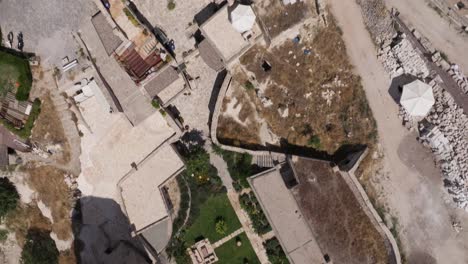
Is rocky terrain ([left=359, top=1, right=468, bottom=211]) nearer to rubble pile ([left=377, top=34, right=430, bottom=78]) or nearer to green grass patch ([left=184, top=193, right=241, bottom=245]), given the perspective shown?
rubble pile ([left=377, top=34, right=430, bottom=78])

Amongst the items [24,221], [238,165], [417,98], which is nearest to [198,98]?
[238,165]

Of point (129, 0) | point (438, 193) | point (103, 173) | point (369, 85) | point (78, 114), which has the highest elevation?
point (129, 0)

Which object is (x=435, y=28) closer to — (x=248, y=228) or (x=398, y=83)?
(x=398, y=83)

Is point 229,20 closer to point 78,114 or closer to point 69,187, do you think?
point 78,114

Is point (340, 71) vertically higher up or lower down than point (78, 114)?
lower down

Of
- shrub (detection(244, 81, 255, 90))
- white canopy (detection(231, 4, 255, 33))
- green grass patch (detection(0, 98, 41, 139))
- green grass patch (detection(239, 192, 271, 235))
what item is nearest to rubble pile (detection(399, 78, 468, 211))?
shrub (detection(244, 81, 255, 90))

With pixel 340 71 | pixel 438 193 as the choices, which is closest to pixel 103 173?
pixel 340 71
